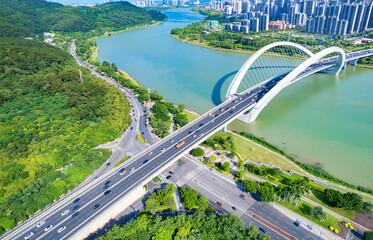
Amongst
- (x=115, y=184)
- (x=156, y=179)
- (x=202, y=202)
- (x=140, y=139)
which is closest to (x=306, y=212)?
(x=202, y=202)

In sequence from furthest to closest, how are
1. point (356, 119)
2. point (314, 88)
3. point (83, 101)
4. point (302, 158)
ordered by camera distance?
point (314, 88)
point (83, 101)
point (356, 119)
point (302, 158)

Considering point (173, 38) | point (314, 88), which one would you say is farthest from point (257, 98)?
point (173, 38)

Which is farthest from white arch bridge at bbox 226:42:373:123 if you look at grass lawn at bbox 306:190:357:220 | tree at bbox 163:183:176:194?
tree at bbox 163:183:176:194

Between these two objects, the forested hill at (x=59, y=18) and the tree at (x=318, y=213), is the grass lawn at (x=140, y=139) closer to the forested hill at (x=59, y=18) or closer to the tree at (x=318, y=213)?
the tree at (x=318, y=213)

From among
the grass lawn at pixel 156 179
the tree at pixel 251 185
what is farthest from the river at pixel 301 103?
the grass lawn at pixel 156 179

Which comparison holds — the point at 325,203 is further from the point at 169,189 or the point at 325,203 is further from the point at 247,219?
the point at 169,189

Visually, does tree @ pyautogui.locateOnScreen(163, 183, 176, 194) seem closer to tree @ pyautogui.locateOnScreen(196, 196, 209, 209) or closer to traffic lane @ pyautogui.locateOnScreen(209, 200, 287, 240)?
tree @ pyautogui.locateOnScreen(196, 196, 209, 209)

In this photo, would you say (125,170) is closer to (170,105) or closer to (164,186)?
(164,186)
